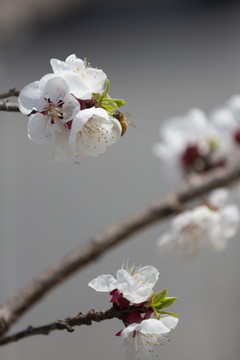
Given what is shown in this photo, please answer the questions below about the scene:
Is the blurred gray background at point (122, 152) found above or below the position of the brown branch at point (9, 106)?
above

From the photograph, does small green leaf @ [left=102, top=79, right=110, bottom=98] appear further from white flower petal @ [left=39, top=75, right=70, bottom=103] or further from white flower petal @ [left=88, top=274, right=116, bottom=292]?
white flower petal @ [left=88, top=274, right=116, bottom=292]

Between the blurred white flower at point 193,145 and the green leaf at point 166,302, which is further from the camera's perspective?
the blurred white flower at point 193,145

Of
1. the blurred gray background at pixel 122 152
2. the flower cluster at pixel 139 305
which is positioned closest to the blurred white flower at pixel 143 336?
the flower cluster at pixel 139 305

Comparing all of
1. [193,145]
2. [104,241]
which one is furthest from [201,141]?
[104,241]

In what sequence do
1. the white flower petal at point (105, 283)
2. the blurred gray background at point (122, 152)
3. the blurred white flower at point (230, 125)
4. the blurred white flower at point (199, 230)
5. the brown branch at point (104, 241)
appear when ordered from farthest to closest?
the blurred gray background at point (122, 152) < the blurred white flower at point (230, 125) < the blurred white flower at point (199, 230) < the brown branch at point (104, 241) < the white flower petal at point (105, 283)

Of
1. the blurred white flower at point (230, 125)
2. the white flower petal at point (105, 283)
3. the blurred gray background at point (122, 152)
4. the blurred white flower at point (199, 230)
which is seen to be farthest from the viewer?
the blurred gray background at point (122, 152)

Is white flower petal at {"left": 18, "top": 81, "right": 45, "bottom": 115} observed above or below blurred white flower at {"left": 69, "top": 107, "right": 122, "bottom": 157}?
above

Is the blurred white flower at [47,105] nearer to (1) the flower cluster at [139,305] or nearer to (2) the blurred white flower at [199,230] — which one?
(1) the flower cluster at [139,305]

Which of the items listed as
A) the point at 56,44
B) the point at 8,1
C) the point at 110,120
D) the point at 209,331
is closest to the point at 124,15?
the point at 56,44

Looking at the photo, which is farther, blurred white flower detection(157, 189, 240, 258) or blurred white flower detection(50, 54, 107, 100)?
blurred white flower detection(157, 189, 240, 258)

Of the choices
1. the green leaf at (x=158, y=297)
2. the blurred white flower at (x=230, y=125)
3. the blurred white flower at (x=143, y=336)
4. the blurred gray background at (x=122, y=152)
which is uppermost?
the blurred gray background at (x=122, y=152)

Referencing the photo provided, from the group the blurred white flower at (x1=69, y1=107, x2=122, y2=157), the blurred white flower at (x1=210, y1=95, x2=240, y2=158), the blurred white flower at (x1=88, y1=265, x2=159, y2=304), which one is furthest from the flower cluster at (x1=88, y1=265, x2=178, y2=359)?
the blurred white flower at (x1=210, y1=95, x2=240, y2=158)
